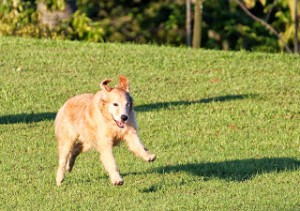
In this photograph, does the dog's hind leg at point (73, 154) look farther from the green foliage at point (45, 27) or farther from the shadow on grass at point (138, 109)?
the green foliage at point (45, 27)

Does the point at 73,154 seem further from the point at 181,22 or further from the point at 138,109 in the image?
the point at 181,22

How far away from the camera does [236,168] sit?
11.0 m

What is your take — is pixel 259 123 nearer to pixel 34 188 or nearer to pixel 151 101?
pixel 151 101

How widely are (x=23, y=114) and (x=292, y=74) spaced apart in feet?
15.2

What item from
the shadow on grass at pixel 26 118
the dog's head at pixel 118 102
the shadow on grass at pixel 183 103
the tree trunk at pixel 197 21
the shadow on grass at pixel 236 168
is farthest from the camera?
the tree trunk at pixel 197 21

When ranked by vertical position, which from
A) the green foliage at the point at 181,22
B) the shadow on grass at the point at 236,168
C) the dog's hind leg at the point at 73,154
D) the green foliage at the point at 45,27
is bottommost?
the green foliage at the point at 181,22

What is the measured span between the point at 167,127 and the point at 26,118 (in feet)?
5.86

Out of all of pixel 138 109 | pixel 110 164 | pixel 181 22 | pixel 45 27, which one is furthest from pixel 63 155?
pixel 181 22

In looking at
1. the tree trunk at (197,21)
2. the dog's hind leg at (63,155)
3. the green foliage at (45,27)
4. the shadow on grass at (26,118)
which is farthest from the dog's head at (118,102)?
the green foliage at (45,27)

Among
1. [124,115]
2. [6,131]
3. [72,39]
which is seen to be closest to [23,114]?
[6,131]

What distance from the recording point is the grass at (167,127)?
32.4ft

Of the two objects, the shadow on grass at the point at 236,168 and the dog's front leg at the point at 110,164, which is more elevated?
the dog's front leg at the point at 110,164

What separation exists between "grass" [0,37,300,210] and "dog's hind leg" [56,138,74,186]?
5.3 inches

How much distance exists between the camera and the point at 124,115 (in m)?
9.23
